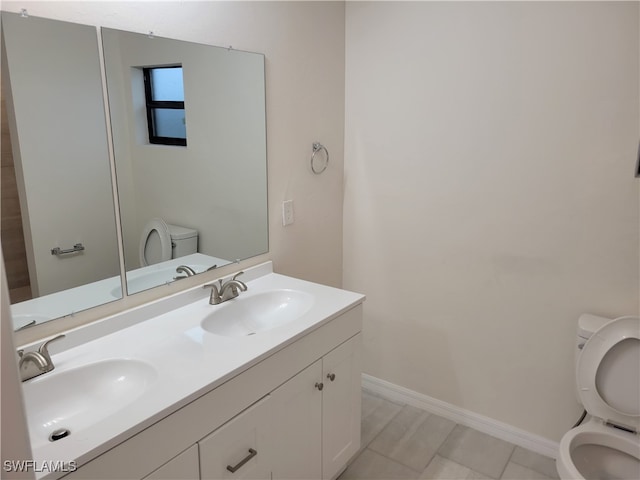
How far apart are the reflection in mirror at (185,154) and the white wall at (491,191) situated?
0.74 meters

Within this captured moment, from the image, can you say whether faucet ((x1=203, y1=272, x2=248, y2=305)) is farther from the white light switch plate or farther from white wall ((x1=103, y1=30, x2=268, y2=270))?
the white light switch plate

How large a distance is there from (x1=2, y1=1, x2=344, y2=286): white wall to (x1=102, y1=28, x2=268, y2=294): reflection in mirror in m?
0.07

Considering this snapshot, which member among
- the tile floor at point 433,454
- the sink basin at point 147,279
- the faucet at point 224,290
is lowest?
the tile floor at point 433,454

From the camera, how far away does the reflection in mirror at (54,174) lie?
131cm

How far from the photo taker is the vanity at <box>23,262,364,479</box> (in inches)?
44.6

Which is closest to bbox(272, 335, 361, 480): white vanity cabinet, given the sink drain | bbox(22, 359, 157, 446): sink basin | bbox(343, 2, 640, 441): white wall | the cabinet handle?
the cabinet handle

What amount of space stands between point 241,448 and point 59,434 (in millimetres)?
517

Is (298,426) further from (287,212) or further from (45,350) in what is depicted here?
(287,212)

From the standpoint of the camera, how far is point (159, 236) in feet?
A: 5.76

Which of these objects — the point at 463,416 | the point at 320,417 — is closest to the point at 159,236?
the point at 320,417

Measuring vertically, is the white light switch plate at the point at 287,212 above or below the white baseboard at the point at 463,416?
above

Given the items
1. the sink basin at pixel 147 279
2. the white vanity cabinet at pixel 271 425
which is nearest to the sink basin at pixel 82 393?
the white vanity cabinet at pixel 271 425

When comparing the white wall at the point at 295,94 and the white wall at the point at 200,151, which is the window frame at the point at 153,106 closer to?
the white wall at the point at 200,151

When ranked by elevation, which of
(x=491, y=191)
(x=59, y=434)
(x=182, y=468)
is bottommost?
(x=182, y=468)
